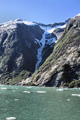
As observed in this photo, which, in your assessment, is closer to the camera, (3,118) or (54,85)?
(3,118)

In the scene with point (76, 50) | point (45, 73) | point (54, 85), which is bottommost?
point (54, 85)

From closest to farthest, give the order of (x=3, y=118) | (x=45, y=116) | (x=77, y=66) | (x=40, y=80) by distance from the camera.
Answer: (x=3, y=118)
(x=45, y=116)
(x=77, y=66)
(x=40, y=80)

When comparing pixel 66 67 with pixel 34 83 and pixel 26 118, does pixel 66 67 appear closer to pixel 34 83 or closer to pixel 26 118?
pixel 34 83

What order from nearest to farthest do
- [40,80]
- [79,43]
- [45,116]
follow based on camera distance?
[45,116]
[40,80]
[79,43]

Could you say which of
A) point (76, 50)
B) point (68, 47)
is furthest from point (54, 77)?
point (68, 47)

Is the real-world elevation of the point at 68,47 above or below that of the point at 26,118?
above

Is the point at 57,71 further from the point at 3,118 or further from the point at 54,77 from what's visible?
the point at 3,118

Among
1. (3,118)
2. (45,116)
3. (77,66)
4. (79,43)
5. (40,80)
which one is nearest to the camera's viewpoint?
(3,118)

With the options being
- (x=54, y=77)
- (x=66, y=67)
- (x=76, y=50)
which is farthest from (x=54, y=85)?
(x=76, y=50)

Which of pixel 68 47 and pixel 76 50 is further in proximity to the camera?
pixel 68 47
